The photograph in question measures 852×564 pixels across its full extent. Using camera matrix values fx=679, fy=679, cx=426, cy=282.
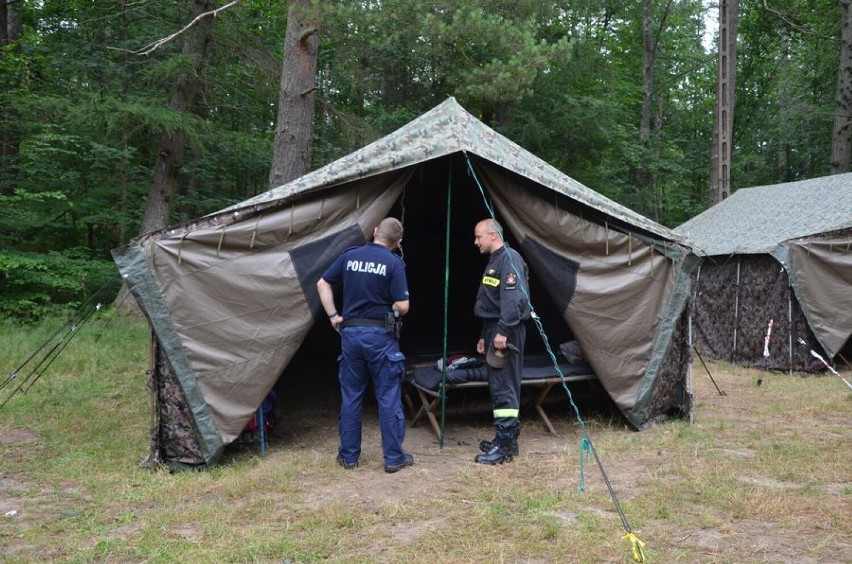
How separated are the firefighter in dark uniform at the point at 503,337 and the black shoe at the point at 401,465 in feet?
1.53

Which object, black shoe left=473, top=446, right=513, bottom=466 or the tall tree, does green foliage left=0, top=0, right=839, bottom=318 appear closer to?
the tall tree

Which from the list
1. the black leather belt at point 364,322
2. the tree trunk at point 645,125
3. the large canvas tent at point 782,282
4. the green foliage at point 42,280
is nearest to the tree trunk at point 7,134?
the green foliage at point 42,280

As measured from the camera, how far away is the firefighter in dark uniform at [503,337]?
15.3 feet

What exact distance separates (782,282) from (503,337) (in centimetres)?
586

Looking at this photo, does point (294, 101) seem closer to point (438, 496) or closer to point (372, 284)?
point (372, 284)

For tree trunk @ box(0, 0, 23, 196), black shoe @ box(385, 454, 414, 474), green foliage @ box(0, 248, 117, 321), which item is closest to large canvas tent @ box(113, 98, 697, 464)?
black shoe @ box(385, 454, 414, 474)

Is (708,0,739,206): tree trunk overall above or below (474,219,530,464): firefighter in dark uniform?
above

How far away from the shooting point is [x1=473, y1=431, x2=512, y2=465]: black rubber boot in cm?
468

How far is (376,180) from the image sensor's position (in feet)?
16.9

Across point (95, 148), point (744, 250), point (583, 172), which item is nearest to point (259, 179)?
point (95, 148)

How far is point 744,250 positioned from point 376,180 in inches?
246

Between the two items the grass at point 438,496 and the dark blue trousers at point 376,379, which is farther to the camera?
the dark blue trousers at point 376,379

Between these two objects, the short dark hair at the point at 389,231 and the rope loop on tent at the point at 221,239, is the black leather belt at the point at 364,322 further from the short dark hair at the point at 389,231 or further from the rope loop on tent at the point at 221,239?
the rope loop on tent at the point at 221,239

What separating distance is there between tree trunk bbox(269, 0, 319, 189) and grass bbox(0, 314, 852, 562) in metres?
3.50
